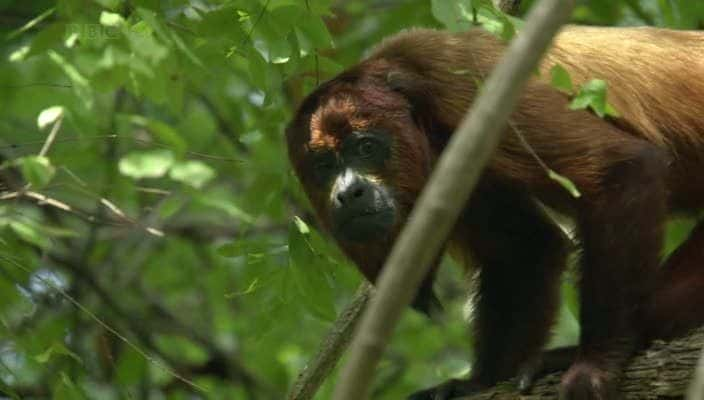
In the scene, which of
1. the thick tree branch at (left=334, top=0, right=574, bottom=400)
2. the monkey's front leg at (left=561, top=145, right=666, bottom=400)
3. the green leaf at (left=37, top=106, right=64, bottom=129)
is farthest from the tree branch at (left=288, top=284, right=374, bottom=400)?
the thick tree branch at (left=334, top=0, right=574, bottom=400)

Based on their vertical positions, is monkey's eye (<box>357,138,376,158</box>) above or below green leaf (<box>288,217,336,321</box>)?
above

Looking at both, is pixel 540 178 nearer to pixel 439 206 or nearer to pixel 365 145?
pixel 365 145

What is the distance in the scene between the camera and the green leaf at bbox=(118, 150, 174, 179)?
4.20 meters

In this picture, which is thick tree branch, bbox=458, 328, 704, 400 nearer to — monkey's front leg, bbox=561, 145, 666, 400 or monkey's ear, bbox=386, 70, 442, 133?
monkey's front leg, bbox=561, 145, 666, 400

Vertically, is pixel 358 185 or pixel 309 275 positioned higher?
pixel 358 185

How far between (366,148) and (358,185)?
0.24 metres

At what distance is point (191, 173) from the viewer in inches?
167

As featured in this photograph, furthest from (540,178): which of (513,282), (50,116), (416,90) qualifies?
(50,116)

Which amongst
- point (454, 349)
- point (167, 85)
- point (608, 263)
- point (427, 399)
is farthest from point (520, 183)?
point (454, 349)

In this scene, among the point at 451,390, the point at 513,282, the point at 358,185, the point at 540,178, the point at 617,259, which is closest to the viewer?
the point at 617,259

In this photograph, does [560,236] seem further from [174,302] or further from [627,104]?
[174,302]

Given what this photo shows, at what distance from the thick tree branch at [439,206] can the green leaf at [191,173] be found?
4.67ft

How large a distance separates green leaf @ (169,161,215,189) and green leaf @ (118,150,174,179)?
32 mm

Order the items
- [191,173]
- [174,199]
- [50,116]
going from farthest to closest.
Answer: [174,199], [50,116], [191,173]
